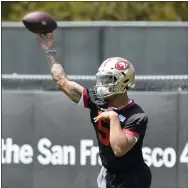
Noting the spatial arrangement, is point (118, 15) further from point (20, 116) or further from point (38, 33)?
point (38, 33)

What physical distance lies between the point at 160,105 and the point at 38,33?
2511 millimetres

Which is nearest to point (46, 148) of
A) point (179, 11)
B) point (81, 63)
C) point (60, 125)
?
point (60, 125)

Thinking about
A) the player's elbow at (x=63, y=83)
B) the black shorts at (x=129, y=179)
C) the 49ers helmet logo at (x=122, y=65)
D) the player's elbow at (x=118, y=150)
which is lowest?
the black shorts at (x=129, y=179)

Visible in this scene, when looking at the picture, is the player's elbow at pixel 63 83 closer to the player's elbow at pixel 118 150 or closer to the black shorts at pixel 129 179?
the black shorts at pixel 129 179

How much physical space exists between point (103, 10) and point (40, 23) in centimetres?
653

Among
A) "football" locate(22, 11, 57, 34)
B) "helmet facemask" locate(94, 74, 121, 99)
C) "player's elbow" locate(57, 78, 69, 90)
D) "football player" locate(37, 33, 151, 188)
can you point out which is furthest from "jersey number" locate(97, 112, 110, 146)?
"football" locate(22, 11, 57, 34)

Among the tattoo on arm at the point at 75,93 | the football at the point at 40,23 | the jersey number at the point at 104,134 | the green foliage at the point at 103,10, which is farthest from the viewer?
the green foliage at the point at 103,10

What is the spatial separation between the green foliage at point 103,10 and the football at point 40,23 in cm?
606

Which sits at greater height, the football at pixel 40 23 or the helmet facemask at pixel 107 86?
the football at pixel 40 23

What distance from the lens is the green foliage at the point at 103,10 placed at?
12602 millimetres

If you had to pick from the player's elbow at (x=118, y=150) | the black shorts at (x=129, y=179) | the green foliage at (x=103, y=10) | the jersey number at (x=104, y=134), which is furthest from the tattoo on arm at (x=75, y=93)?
the green foliage at (x=103, y=10)

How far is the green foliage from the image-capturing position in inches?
496

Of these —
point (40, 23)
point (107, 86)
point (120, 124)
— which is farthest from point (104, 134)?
point (40, 23)

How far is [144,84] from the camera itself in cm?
859
